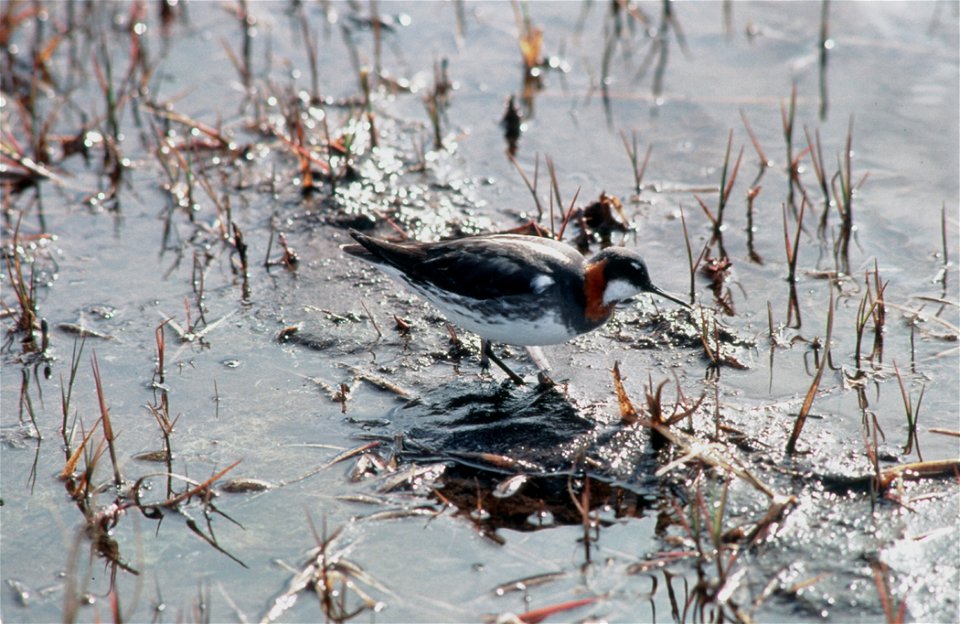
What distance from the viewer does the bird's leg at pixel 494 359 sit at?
250 inches

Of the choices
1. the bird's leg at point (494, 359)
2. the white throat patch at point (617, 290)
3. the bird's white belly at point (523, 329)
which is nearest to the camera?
the bird's white belly at point (523, 329)

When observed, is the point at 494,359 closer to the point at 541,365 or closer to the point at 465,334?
the point at 541,365

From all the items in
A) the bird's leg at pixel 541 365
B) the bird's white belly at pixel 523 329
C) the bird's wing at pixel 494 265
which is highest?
the bird's wing at pixel 494 265

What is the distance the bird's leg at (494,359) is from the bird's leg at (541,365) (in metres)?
0.13

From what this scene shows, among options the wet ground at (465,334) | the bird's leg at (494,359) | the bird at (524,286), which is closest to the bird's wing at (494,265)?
the bird at (524,286)

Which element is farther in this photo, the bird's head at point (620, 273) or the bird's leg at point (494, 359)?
the bird's leg at point (494, 359)

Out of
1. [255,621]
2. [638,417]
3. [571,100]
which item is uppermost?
[571,100]

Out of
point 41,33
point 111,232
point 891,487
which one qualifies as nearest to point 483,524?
point 891,487

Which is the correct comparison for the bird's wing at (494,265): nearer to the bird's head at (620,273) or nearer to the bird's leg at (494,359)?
the bird's head at (620,273)

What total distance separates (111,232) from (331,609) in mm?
4501

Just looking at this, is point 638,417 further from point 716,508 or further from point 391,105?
point 391,105

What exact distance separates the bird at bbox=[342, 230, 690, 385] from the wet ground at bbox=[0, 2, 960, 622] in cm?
38

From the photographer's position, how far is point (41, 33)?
Answer: 11188 mm

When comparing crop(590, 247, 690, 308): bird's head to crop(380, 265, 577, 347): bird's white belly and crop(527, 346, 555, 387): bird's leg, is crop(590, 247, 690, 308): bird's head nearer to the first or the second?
crop(380, 265, 577, 347): bird's white belly
